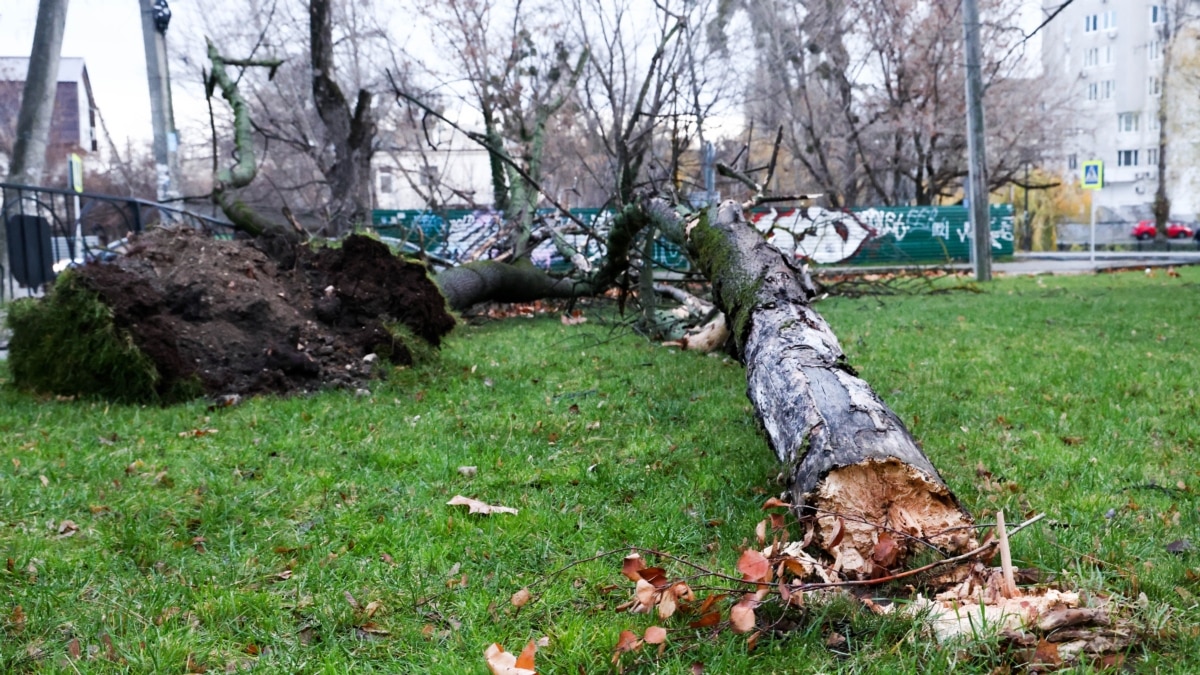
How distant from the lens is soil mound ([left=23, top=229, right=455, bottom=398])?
576 centimetres

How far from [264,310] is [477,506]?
366 centimetres

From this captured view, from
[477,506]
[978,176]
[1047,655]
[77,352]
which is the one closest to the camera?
[1047,655]

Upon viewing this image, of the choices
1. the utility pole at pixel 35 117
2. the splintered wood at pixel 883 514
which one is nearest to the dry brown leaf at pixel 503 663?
the splintered wood at pixel 883 514

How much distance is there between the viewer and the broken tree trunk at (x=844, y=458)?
2570 mm

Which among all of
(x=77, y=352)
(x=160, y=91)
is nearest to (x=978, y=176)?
(x=160, y=91)

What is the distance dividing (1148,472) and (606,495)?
2.32 meters

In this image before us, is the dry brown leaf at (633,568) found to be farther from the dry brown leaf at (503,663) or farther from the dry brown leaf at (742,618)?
the dry brown leaf at (503,663)

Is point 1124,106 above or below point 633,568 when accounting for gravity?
above

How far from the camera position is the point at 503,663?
2039 millimetres

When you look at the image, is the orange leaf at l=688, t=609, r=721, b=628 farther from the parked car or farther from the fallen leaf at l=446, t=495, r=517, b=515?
the parked car

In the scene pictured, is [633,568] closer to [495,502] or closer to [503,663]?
[503,663]

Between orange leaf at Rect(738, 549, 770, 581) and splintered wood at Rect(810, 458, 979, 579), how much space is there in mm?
296

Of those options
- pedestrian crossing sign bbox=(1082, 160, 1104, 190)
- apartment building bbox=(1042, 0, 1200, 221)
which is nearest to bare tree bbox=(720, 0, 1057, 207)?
pedestrian crossing sign bbox=(1082, 160, 1104, 190)

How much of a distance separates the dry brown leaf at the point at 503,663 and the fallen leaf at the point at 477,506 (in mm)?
1224
